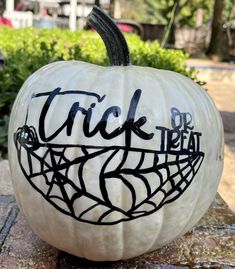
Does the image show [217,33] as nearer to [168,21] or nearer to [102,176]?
[168,21]

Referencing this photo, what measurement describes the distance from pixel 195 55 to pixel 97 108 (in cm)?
1866

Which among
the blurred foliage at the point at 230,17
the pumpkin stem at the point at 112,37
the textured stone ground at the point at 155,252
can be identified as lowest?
the textured stone ground at the point at 155,252

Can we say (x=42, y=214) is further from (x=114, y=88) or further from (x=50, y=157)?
(x=114, y=88)

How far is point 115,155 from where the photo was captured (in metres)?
1.83

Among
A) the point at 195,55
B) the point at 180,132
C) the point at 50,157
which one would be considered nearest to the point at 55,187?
the point at 50,157

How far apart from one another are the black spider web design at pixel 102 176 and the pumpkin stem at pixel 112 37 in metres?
0.50

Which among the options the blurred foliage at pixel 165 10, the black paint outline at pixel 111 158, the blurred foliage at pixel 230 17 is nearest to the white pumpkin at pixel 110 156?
the black paint outline at pixel 111 158

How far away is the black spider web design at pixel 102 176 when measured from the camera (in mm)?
1849

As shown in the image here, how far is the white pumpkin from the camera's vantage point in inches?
72.8

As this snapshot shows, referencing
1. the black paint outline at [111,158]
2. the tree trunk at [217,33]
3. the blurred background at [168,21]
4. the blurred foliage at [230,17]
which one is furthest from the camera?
the blurred foliage at [230,17]

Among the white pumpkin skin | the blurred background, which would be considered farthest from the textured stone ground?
the blurred background

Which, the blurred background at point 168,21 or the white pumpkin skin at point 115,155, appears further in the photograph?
the blurred background at point 168,21

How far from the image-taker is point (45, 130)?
1906 millimetres

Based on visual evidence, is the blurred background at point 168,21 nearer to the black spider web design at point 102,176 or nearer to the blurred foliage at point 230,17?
the blurred foliage at point 230,17
